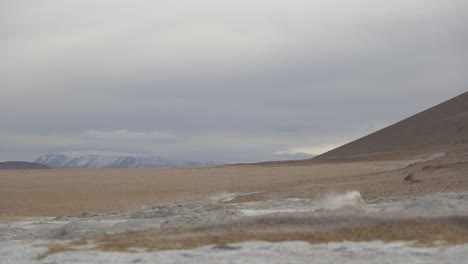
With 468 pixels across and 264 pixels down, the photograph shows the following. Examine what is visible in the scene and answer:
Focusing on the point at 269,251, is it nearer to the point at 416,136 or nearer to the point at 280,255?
the point at 280,255

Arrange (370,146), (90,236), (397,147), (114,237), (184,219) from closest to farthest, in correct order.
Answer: (114,237) → (90,236) → (184,219) → (397,147) → (370,146)

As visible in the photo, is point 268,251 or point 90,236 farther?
point 90,236

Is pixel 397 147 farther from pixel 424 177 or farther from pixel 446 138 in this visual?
pixel 424 177

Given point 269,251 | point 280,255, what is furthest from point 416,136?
point 280,255

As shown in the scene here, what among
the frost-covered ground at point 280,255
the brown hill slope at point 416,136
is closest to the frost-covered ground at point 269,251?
the frost-covered ground at point 280,255

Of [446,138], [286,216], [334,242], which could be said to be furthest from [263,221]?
[446,138]

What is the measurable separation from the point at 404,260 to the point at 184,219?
960 centimetres

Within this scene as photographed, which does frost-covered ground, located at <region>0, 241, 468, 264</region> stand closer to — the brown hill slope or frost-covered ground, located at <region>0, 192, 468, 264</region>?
frost-covered ground, located at <region>0, 192, 468, 264</region>

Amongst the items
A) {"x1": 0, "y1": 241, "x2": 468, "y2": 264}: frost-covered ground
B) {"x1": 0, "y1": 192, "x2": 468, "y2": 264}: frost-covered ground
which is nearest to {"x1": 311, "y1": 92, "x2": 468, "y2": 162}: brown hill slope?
{"x1": 0, "y1": 192, "x2": 468, "y2": 264}: frost-covered ground

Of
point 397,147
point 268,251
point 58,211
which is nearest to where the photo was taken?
point 268,251

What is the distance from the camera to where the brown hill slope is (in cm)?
10800

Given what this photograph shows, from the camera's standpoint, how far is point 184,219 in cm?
2094

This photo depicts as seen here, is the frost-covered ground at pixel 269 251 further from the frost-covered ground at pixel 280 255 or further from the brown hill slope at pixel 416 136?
the brown hill slope at pixel 416 136

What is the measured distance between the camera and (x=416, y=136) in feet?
418
